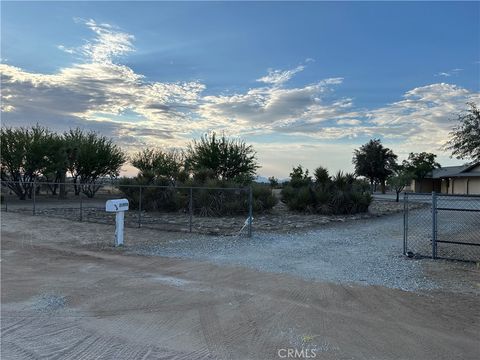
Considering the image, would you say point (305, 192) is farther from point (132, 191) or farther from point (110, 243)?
point (110, 243)

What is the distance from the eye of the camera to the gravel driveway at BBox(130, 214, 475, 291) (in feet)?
25.5

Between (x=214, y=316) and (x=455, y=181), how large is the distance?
51.5m

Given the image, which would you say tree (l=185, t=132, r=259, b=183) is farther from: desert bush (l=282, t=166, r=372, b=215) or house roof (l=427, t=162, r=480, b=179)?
house roof (l=427, t=162, r=480, b=179)

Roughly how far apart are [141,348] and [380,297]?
375 cm

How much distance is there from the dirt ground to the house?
109 feet

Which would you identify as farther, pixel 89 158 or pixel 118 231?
pixel 89 158

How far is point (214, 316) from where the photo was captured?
552cm

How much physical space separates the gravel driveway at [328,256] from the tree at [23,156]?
20.7m

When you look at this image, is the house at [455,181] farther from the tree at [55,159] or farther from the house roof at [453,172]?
the tree at [55,159]

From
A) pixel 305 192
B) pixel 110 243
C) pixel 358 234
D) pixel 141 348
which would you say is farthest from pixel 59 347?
pixel 305 192

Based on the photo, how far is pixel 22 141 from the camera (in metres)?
28.3

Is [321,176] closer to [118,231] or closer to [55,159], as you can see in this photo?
[118,231]

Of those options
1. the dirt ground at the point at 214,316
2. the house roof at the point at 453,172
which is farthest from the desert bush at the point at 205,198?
the house roof at the point at 453,172

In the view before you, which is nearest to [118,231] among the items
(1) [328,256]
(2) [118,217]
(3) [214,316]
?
(2) [118,217]
